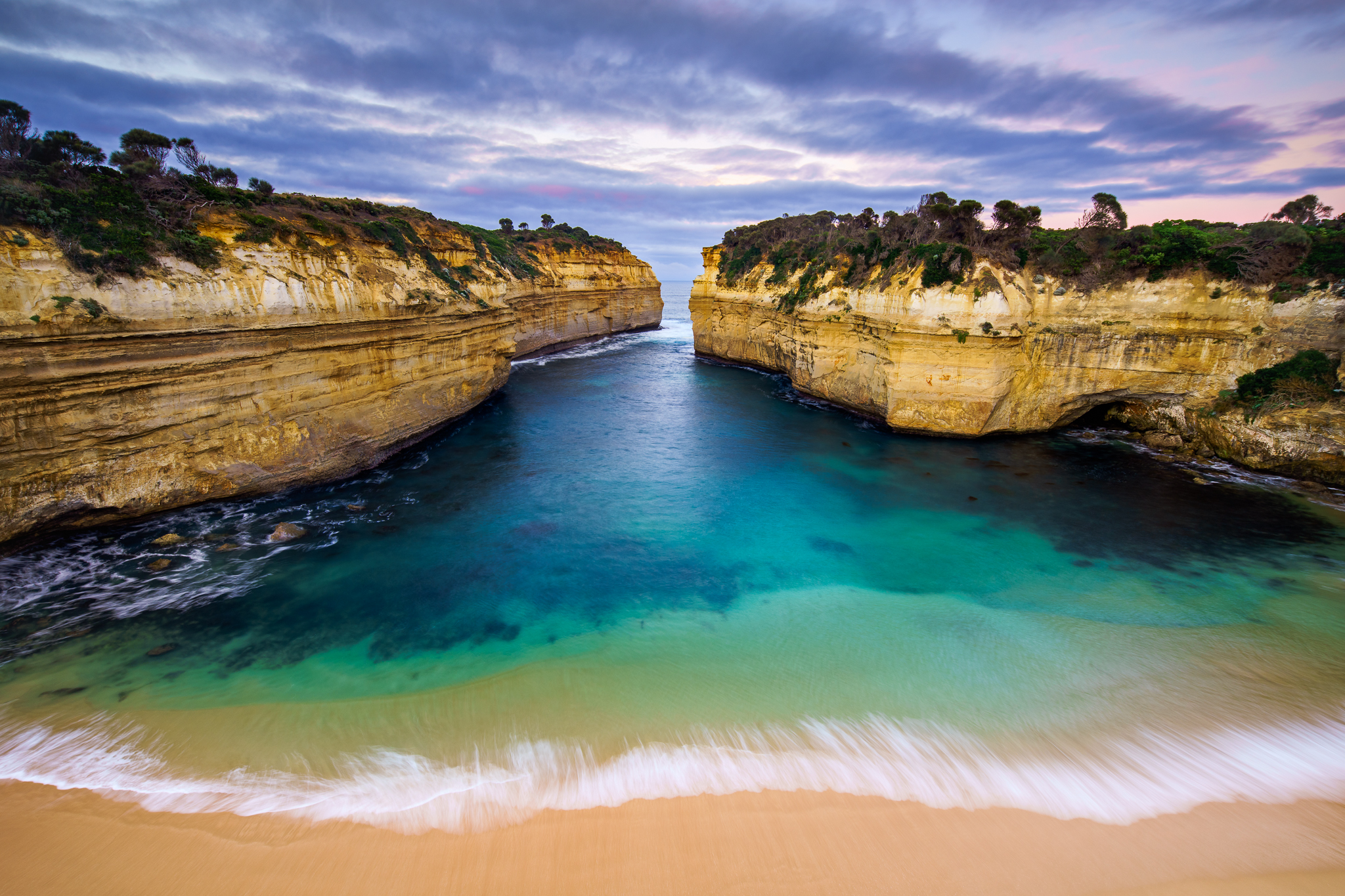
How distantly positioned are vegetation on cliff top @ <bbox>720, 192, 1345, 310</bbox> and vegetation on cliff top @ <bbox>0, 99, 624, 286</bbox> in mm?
18375

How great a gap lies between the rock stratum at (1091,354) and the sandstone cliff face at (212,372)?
54.9 feet

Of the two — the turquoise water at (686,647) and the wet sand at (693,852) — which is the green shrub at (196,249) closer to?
the turquoise water at (686,647)

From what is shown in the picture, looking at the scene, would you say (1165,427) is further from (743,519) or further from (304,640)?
(304,640)

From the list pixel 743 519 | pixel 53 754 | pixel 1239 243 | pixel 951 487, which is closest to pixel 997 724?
pixel 743 519

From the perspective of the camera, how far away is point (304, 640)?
8484 mm

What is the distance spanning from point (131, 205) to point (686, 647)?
1543 centimetres

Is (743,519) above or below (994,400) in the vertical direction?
below

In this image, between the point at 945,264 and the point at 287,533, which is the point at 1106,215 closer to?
the point at 945,264

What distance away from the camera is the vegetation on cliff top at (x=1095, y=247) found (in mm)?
14086

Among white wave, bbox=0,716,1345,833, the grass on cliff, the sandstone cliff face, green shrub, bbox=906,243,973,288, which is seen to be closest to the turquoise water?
white wave, bbox=0,716,1345,833

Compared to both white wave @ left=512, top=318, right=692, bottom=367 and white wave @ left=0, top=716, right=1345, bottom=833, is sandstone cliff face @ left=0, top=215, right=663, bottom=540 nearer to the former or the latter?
white wave @ left=0, top=716, right=1345, bottom=833

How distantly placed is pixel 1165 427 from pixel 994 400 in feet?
18.2

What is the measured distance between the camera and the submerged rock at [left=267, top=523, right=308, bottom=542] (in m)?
11.2

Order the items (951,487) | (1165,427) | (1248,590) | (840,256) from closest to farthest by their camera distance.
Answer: (1248,590) < (951,487) < (1165,427) < (840,256)
